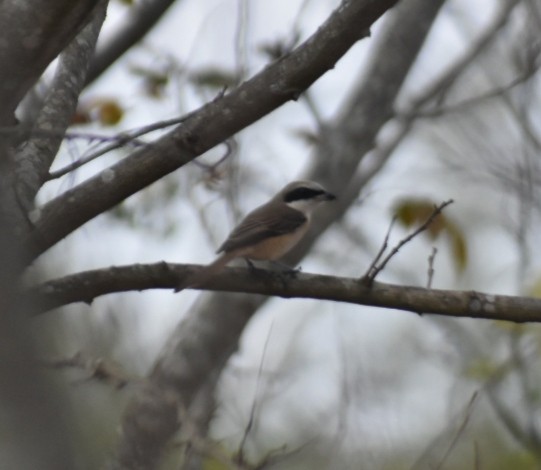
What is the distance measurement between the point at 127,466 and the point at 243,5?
3411mm

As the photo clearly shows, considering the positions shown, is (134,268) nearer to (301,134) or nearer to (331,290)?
(331,290)

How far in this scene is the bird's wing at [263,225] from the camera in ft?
18.3

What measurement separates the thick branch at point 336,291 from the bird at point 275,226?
1222 millimetres

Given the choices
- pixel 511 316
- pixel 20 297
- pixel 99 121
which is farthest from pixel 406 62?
pixel 20 297

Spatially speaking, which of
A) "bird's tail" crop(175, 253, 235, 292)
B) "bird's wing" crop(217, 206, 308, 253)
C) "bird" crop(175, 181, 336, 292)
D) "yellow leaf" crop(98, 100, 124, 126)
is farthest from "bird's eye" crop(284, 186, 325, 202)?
"bird's tail" crop(175, 253, 235, 292)

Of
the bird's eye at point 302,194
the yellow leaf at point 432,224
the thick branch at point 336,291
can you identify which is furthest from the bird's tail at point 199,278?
the yellow leaf at point 432,224

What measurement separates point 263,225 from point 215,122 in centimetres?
252

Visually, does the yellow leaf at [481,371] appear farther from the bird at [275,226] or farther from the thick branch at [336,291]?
the thick branch at [336,291]

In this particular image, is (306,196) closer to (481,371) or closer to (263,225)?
(263,225)

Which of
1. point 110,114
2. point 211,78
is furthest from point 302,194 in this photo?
point 110,114

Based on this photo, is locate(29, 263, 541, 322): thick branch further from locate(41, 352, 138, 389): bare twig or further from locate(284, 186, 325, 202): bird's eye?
locate(284, 186, 325, 202): bird's eye

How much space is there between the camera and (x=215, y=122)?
3.44 metres

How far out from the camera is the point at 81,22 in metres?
2.94

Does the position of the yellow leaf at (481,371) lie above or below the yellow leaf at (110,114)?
below
